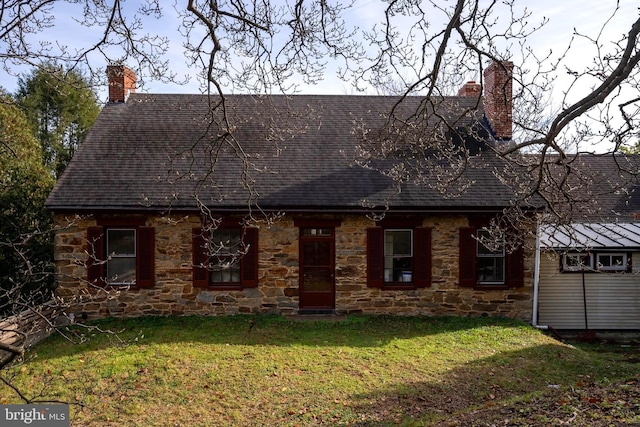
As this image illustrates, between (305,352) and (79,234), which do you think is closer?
(305,352)

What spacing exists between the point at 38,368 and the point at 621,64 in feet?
33.2

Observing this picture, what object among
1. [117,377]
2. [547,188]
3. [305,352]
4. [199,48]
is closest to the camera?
[199,48]

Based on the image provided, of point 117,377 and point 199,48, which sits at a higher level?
point 199,48

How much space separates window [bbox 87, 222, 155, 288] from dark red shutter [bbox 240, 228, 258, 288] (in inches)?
88.0

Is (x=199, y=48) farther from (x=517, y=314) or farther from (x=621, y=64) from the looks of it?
(x=517, y=314)

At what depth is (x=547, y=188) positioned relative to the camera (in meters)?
7.00

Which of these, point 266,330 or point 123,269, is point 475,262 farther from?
point 123,269

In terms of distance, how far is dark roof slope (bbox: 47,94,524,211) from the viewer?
12.0m

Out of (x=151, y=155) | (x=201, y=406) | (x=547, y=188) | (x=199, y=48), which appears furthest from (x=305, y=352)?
(x=151, y=155)

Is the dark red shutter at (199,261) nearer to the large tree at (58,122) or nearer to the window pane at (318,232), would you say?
the window pane at (318,232)

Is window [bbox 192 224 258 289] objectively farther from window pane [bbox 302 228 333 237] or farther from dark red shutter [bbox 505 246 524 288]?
dark red shutter [bbox 505 246 524 288]

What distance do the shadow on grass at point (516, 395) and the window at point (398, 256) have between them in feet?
10.9

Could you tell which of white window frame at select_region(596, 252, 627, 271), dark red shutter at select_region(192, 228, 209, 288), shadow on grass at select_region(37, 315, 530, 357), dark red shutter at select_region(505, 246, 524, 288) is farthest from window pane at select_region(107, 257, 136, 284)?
white window frame at select_region(596, 252, 627, 271)

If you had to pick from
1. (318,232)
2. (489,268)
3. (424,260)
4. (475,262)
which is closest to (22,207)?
(318,232)
